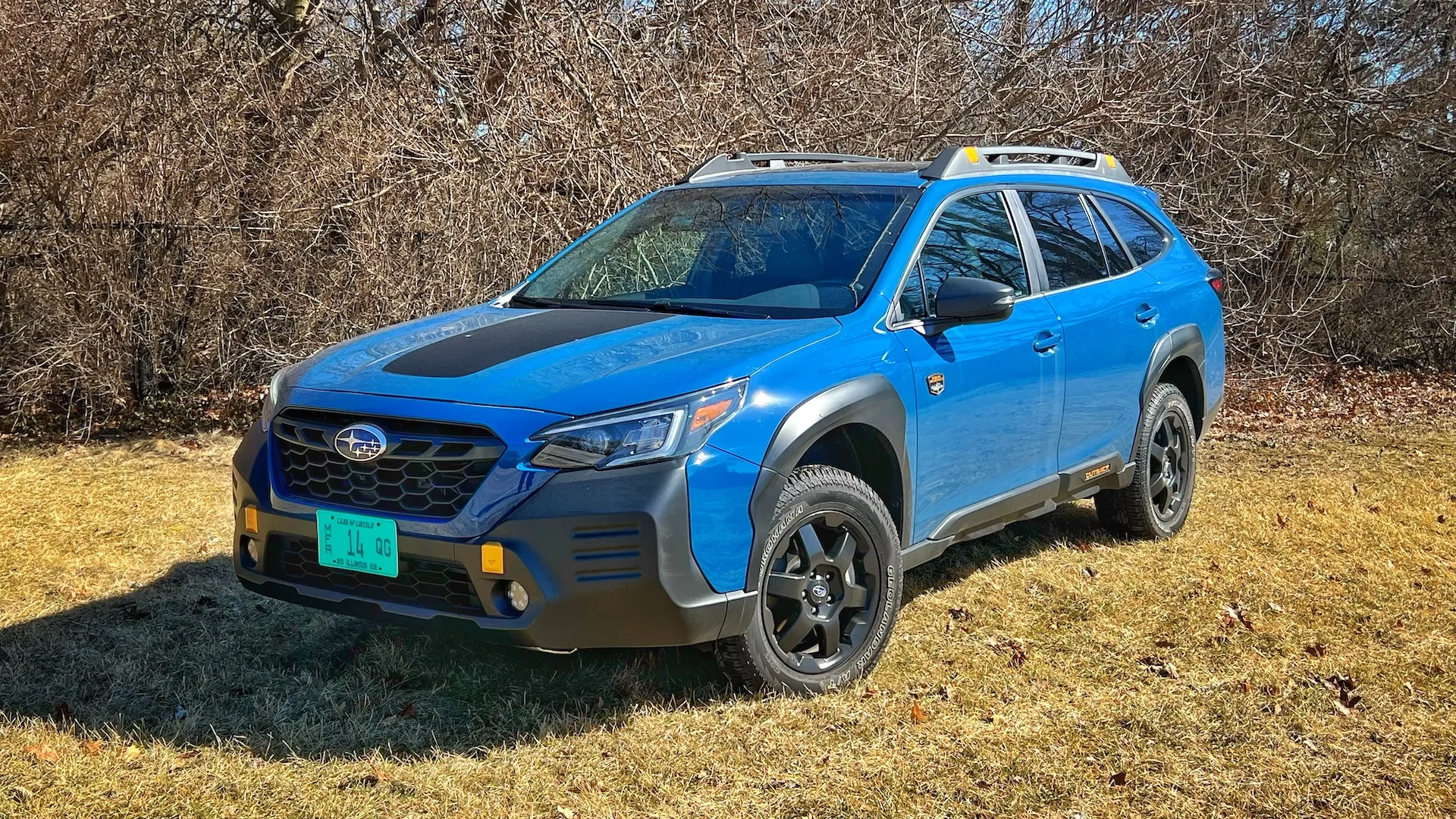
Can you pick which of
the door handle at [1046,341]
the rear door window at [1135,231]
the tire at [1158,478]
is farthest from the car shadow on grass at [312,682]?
the rear door window at [1135,231]

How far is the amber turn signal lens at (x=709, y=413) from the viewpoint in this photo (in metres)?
3.90

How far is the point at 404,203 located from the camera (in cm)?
898

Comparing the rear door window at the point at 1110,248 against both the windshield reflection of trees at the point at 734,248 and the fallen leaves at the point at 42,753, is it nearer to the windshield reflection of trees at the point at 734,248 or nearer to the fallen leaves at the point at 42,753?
the windshield reflection of trees at the point at 734,248

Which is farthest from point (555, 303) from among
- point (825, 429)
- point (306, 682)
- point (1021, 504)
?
point (1021, 504)

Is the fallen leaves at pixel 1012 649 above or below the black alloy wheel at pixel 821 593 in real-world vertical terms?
below

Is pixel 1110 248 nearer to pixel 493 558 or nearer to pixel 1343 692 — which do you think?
pixel 1343 692

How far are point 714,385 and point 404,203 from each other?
561 cm

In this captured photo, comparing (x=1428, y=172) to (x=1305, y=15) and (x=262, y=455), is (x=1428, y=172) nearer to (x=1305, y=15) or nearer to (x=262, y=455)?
(x=1305, y=15)

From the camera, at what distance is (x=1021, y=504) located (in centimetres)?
543

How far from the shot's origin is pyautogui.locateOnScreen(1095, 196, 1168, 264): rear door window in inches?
253

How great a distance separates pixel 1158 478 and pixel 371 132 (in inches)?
217

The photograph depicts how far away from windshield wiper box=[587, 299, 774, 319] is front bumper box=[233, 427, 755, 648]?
1.04 m

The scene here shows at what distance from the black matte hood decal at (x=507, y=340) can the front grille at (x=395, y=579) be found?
59cm

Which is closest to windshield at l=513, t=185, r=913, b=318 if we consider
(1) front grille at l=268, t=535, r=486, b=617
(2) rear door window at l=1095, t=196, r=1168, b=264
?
(1) front grille at l=268, t=535, r=486, b=617
